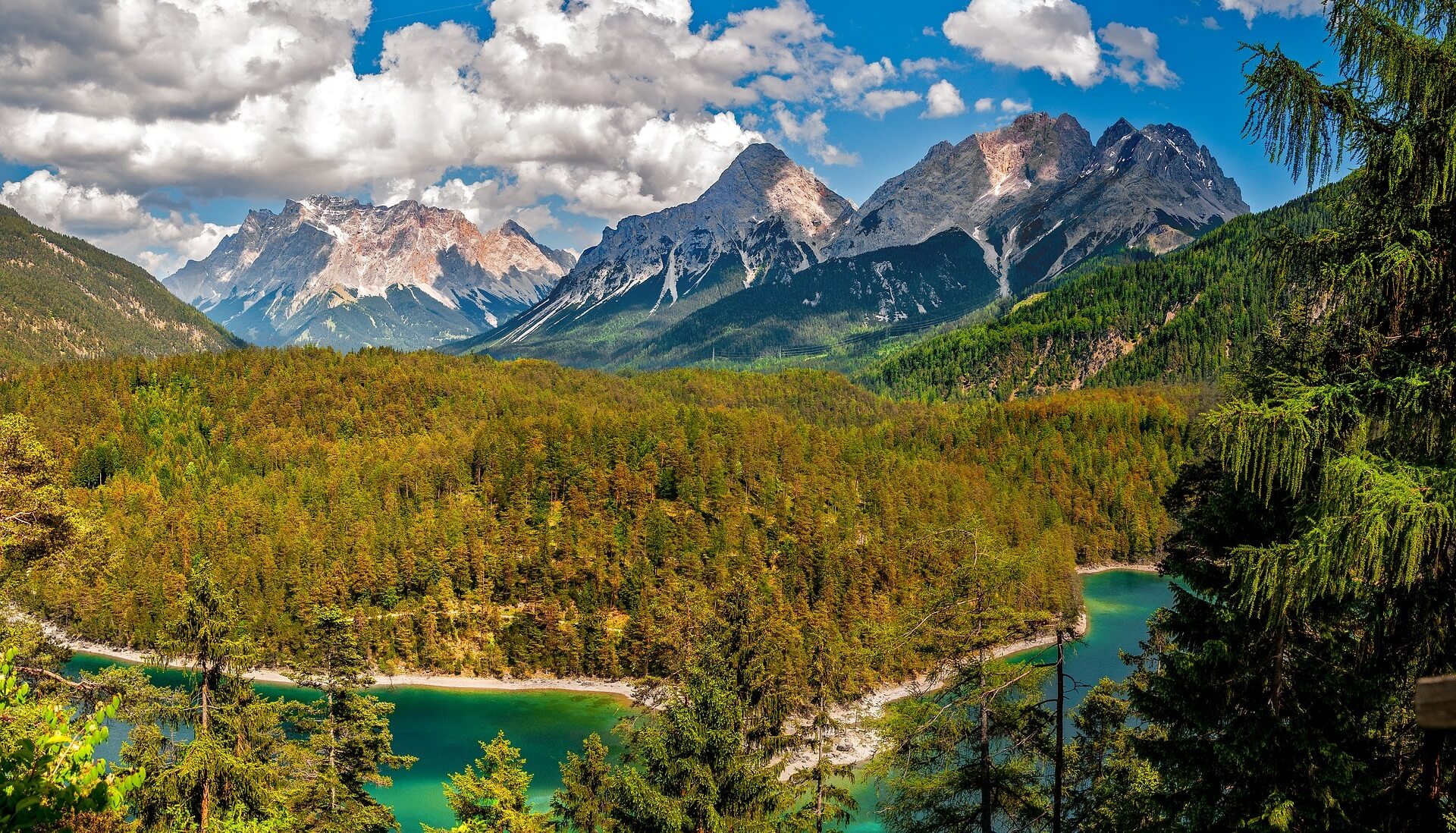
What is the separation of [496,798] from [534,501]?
70086 millimetres

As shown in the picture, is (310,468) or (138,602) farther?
(310,468)

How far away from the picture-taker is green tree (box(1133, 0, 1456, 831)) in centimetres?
715

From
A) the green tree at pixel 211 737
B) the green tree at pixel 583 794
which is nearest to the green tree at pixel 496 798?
the green tree at pixel 583 794

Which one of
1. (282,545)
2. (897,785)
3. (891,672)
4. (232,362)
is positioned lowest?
(891,672)

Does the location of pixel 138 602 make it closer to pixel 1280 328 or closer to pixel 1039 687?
pixel 1039 687

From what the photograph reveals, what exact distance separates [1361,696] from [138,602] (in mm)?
97238

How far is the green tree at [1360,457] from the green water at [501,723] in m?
41.8

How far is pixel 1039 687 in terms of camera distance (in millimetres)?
15922

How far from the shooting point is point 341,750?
25656 millimetres

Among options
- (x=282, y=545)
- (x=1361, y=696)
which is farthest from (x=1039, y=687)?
(x=282, y=545)

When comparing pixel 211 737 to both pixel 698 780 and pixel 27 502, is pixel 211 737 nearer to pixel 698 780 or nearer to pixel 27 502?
pixel 27 502

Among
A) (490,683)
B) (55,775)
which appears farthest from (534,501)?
(55,775)

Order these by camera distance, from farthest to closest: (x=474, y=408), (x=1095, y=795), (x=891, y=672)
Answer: (x=474, y=408), (x=891, y=672), (x=1095, y=795)

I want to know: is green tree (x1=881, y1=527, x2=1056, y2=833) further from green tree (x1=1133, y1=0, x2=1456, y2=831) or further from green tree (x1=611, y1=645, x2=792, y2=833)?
green tree (x1=1133, y1=0, x2=1456, y2=831)
